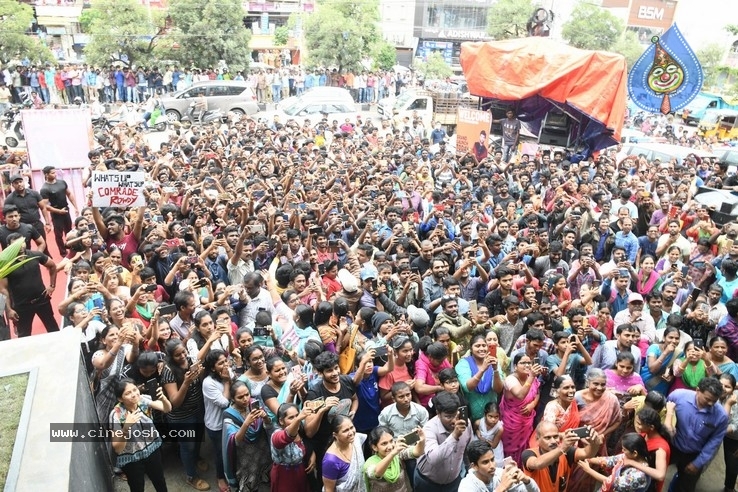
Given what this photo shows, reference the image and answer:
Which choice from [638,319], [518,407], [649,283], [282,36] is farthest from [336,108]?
[282,36]

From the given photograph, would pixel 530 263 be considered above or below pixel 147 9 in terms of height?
below

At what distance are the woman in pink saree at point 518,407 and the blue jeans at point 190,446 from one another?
7.64 feet

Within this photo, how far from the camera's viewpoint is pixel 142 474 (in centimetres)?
396

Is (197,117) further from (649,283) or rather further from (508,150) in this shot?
(649,283)

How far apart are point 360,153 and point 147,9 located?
17.8 metres

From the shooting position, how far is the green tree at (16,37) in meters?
21.2

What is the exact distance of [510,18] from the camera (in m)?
36.1

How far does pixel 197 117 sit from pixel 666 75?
14193 millimetres

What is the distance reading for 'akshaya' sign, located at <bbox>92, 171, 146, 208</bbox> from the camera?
6.84m

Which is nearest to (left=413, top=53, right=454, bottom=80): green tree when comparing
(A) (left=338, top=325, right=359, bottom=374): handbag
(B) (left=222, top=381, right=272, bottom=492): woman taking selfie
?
(A) (left=338, top=325, right=359, bottom=374): handbag

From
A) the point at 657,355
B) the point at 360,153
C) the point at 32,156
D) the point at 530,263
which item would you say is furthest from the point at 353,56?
the point at 657,355

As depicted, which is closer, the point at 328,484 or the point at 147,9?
the point at 328,484

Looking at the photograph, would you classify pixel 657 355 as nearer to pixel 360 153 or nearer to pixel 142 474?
pixel 142 474

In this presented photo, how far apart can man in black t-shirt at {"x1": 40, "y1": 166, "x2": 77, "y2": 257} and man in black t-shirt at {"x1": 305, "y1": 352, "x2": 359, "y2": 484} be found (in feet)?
18.1
